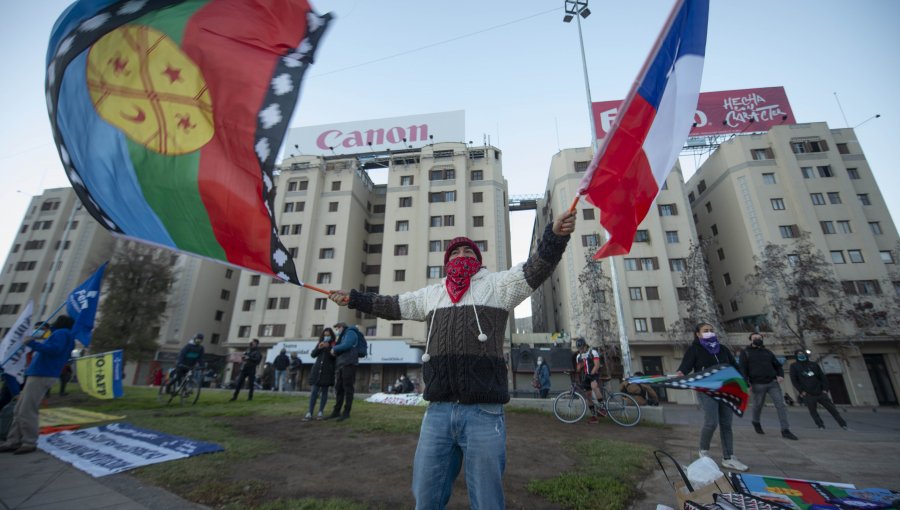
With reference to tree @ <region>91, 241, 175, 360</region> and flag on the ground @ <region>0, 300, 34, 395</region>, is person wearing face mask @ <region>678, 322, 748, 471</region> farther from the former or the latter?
tree @ <region>91, 241, 175, 360</region>

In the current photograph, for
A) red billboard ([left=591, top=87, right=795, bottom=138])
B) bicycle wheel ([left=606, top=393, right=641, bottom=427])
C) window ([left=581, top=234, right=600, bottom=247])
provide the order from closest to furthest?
bicycle wheel ([left=606, top=393, right=641, bottom=427])
window ([left=581, top=234, right=600, bottom=247])
red billboard ([left=591, top=87, right=795, bottom=138])

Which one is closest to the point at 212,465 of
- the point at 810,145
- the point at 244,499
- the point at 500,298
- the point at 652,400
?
the point at 244,499

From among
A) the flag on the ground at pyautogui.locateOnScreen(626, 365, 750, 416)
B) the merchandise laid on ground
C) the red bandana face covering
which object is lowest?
the merchandise laid on ground

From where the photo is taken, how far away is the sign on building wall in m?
42.2

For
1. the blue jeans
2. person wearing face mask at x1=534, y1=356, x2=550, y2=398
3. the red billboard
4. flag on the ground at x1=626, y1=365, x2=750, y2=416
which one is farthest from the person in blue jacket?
the red billboard

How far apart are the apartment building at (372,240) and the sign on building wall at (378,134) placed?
1305mm

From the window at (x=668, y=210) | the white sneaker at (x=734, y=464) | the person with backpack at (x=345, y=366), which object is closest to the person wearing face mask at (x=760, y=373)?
the white sneaker at (x=734, y=464)

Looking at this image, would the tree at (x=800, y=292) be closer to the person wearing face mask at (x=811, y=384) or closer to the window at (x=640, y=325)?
the window at (x=640, y=325)

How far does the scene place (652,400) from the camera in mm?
14312

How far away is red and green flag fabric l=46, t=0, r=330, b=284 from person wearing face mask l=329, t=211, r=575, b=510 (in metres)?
1.66

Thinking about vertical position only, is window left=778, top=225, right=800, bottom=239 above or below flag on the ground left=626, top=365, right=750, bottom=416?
above

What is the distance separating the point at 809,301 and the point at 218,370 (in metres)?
51.2

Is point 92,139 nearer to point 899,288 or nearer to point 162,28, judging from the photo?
point 162,28

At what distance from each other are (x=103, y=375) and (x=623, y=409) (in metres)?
13.0
